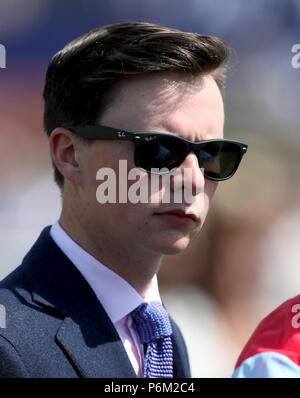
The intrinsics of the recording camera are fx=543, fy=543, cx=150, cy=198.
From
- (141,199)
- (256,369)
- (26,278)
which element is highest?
(141,199)

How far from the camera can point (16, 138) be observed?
2.98 metres

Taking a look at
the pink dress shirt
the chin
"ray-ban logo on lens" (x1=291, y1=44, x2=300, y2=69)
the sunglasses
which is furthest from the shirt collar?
"ray-ban logo on lens" (x1=291, y1=44, x2=300, y2=69)

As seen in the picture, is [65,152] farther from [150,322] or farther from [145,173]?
[150,322]

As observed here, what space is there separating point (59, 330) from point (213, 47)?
80 centimetres

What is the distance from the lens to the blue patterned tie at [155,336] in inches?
52.4

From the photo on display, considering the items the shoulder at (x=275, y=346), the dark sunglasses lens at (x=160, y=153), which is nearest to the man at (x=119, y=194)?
the dark sunglasses lens at (x=160, y=153)

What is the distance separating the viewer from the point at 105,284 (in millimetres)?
1319

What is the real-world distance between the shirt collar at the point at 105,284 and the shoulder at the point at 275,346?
0.32 metres

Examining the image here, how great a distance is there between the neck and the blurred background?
1.33 m

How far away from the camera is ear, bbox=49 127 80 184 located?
134 cm

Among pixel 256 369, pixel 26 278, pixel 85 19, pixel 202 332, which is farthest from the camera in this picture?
pixel 202 332

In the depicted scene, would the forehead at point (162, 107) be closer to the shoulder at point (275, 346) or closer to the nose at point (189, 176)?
the nose at point (189, 176)
